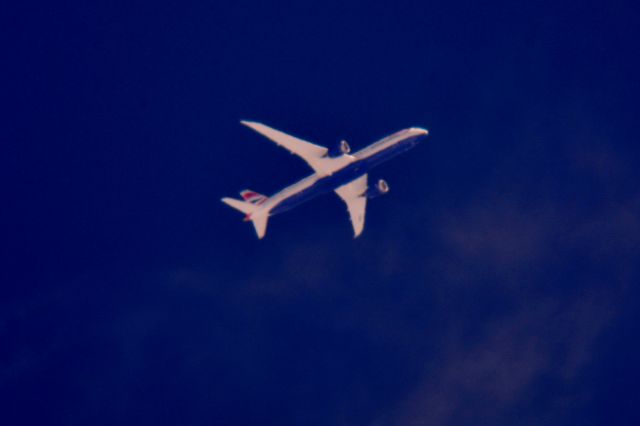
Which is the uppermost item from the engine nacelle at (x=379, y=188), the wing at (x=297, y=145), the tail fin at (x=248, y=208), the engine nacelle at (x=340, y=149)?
the wing at (x=297, y=145)

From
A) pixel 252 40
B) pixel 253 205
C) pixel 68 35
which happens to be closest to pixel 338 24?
pixel 252 40

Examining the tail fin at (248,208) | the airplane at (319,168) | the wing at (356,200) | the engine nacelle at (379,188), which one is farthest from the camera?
the wing at (356,200)

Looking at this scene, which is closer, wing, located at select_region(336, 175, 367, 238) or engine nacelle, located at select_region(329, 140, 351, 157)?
engine nacelle, located at select_region(329, 140, 351, 157)

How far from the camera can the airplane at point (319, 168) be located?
92.8 meters

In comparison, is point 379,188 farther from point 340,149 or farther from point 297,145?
point 297,145

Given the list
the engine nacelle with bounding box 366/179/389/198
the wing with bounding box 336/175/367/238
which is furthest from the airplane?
the wing with bounding box 336/175/367/238

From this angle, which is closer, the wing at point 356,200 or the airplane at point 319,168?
the airplane at point 319,168

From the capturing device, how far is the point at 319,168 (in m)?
93.6

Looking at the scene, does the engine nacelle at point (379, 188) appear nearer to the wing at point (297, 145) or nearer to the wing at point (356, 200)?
the wing at point (356, 200)

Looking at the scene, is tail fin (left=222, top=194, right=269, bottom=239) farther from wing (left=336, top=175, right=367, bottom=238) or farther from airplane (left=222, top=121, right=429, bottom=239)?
wing (left=336, top=175, right=367, bottom=238)

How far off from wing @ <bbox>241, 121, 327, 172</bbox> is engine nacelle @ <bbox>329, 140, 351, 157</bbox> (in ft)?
6.07

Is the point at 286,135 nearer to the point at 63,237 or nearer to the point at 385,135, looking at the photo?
the point at 385,135

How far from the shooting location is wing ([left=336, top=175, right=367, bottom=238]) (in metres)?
99.7

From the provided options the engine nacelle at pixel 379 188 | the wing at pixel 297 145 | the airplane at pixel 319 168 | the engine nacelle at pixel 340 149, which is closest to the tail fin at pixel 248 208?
the airplane at pixel 319 168
